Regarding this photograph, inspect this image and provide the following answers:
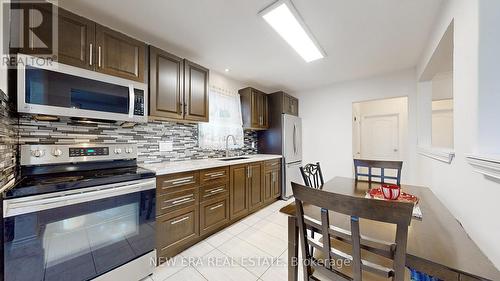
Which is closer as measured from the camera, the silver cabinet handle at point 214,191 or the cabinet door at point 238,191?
the silver cabinet handle at point 214,191

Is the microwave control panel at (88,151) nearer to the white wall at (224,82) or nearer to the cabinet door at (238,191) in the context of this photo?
the cabinet door at (238,191)

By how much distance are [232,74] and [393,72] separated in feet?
9.04

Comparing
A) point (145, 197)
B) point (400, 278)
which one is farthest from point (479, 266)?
point (145, 197)

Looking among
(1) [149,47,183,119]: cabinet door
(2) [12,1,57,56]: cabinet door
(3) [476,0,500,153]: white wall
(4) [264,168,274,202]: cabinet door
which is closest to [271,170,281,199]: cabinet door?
(4) [264,168,274,202]: cabinet door

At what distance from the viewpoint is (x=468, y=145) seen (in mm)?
1029

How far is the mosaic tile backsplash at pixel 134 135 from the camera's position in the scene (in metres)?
1.48

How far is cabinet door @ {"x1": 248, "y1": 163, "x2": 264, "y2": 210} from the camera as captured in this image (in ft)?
9.05

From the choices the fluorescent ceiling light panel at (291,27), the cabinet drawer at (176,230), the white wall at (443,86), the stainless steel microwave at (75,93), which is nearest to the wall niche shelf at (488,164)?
the fluorescent ceiling light panel at (291,27)

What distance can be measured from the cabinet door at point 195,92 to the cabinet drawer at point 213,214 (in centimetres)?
107

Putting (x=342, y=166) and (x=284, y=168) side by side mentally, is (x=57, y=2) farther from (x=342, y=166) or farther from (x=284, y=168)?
(x=342, y=166)

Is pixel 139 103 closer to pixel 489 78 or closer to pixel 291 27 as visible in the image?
pixel 291 27

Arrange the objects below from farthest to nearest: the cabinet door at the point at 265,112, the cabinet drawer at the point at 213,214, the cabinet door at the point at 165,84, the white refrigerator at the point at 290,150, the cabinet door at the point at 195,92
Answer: the cabinet door at the point at 265,112 < the white refrigerator at the point at 290,150 < the cabinet door at the point at 195,92 < the cabinet drawer at the point at 213,214 < the cabinet door at the point at 165,84

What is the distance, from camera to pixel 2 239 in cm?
96

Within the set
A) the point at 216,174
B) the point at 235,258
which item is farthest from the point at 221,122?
the point at 235,258
